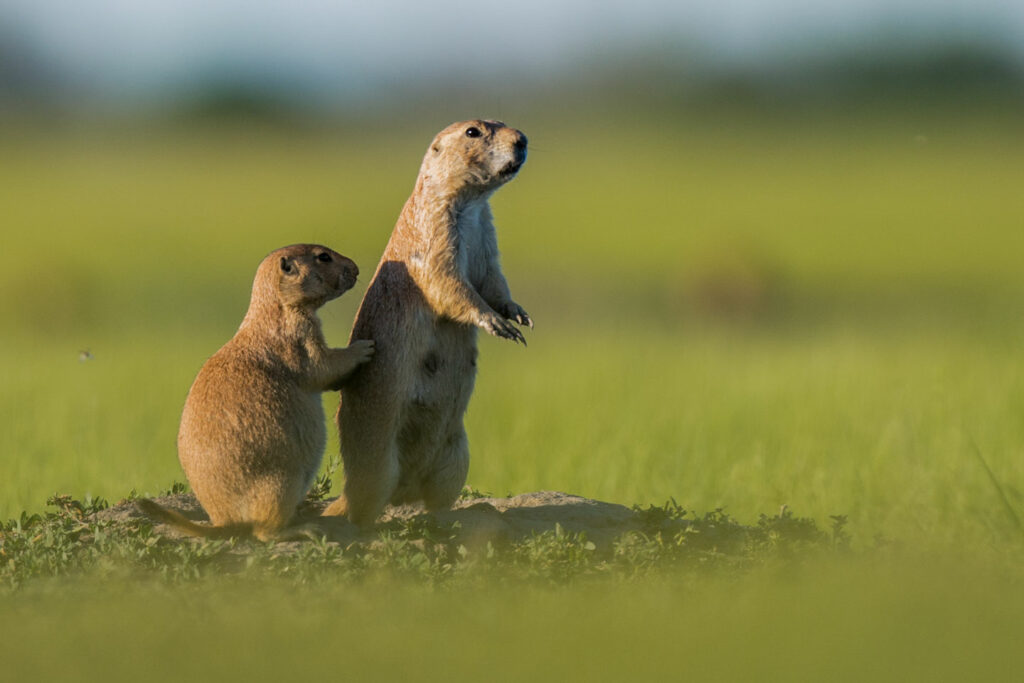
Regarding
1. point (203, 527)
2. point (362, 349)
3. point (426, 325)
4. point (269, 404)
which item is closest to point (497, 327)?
point (426, 325)

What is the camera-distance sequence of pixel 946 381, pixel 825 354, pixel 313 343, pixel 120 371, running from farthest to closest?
pixel 825 354 → pixel 120 371 → pixel 946 381 → pixel 313 343

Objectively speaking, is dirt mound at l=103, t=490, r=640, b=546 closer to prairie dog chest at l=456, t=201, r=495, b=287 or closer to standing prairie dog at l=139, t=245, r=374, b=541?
standing prairie dog at l=139, t=245, r=374, b=541

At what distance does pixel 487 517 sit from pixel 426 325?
1.33 metres

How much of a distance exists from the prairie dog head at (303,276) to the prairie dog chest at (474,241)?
2.44 ft

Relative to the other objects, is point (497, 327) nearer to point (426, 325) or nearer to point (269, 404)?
point (426, 325)

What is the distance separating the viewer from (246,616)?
5.90m

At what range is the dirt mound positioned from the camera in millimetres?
8031

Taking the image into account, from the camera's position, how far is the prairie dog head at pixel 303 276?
313 inches

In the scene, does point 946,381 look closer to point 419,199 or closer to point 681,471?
point 681,471

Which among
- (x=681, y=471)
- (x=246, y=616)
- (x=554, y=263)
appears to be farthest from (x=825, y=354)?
(x=554, y=263)

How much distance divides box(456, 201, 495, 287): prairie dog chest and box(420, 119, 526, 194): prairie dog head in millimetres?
184

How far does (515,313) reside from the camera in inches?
344

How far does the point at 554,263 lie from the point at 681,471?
23.4m

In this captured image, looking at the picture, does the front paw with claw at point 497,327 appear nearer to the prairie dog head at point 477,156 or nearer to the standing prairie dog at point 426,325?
the standing prairie dog at point 426,325
